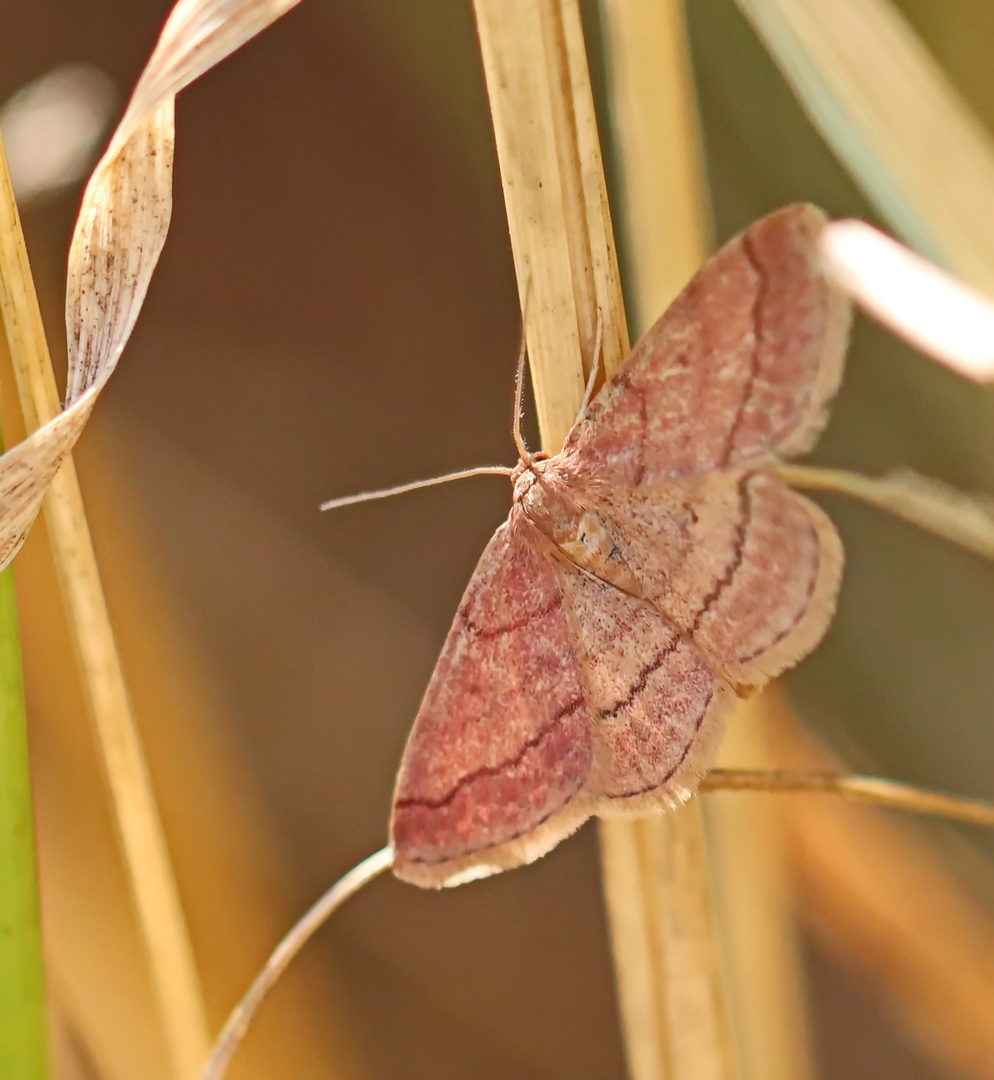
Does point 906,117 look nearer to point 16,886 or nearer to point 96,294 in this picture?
point 96,294

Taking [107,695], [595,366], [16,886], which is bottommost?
[16,886]

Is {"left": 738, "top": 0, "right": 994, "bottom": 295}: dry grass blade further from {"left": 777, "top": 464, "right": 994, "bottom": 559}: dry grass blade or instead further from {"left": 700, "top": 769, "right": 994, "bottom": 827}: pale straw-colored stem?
{"left": 700, "top": 769, "right": 994, "bottom": 827}: pale straw-colored stem

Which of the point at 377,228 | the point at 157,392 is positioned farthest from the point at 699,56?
the point at 157,392

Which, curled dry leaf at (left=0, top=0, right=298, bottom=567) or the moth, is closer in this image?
curled dry leaf at (left=0, top=0, right=298, bottom=567)

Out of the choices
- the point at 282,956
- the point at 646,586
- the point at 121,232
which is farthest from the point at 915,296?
the point at 282,956

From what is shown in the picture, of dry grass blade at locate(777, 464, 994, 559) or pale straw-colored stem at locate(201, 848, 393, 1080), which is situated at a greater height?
dry grass blade at locate(777, 464, 994, 559)

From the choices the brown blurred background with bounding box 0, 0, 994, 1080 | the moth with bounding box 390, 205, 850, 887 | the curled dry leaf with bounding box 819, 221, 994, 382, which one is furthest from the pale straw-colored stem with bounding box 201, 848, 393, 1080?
the curled dry leaf with bounding box 819, 221, 994, 382

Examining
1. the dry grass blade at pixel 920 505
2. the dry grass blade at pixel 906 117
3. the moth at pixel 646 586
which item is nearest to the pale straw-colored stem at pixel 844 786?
the moth at pixel 646 586
